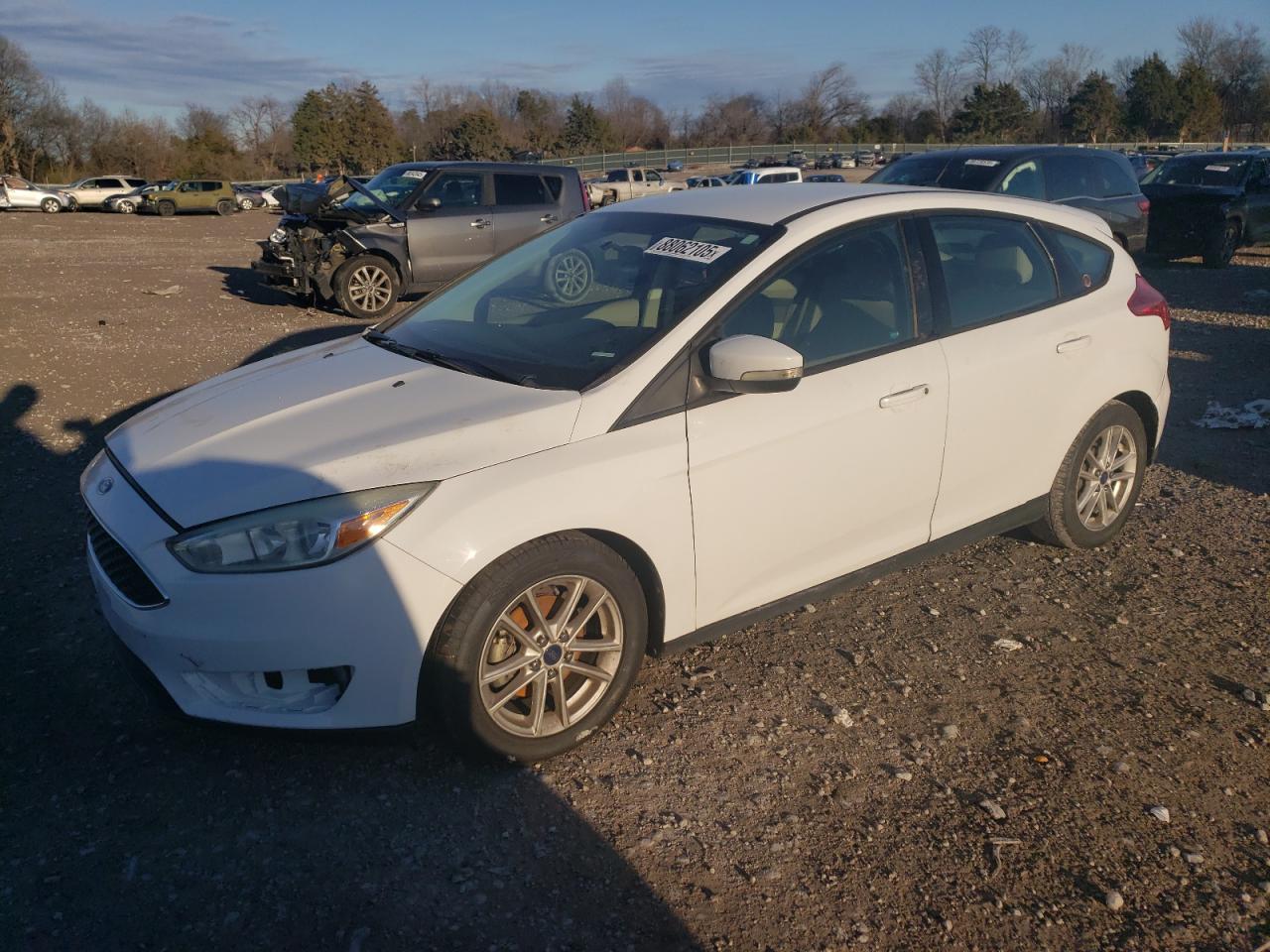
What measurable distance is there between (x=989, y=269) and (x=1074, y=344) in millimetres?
505

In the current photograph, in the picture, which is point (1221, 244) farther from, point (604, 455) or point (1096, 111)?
point (1096, 111)

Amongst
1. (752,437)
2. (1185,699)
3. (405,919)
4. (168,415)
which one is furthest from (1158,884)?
(168,415)

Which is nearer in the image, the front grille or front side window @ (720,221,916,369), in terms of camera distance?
the front grille

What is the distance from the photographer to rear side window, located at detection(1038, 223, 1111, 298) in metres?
4.34

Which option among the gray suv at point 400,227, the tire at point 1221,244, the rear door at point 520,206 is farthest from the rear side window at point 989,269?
the tire at point 1221,244

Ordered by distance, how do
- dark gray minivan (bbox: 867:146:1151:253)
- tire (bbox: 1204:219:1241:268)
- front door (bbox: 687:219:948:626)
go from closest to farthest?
1. front door (bbox: 687:219:948:626)
2. dark gray minivan (bbox: 867:146:1151:253)
3. tire (bbox: 1204:219:1241:268)

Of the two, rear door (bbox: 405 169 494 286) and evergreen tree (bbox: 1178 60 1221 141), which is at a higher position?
evergreen tree (bbox: 1178 60 1221 141)

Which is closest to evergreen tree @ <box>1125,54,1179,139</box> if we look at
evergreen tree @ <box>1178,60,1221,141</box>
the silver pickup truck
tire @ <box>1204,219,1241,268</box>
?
evergreen tree @ <box>1178,60,1221,141</box>

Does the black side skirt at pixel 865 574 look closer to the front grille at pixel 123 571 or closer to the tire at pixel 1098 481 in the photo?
the tire at pixel 1098 481

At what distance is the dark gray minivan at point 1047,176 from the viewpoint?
10.7 metres

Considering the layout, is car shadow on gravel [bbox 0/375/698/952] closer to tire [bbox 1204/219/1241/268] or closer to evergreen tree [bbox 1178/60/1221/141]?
tire [bbox 1204/219/1241/268]

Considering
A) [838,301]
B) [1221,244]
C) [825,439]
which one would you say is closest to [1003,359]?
[838,301]

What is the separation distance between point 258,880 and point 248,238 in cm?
2692

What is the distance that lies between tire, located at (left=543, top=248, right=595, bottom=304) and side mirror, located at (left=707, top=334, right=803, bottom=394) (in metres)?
0.93
